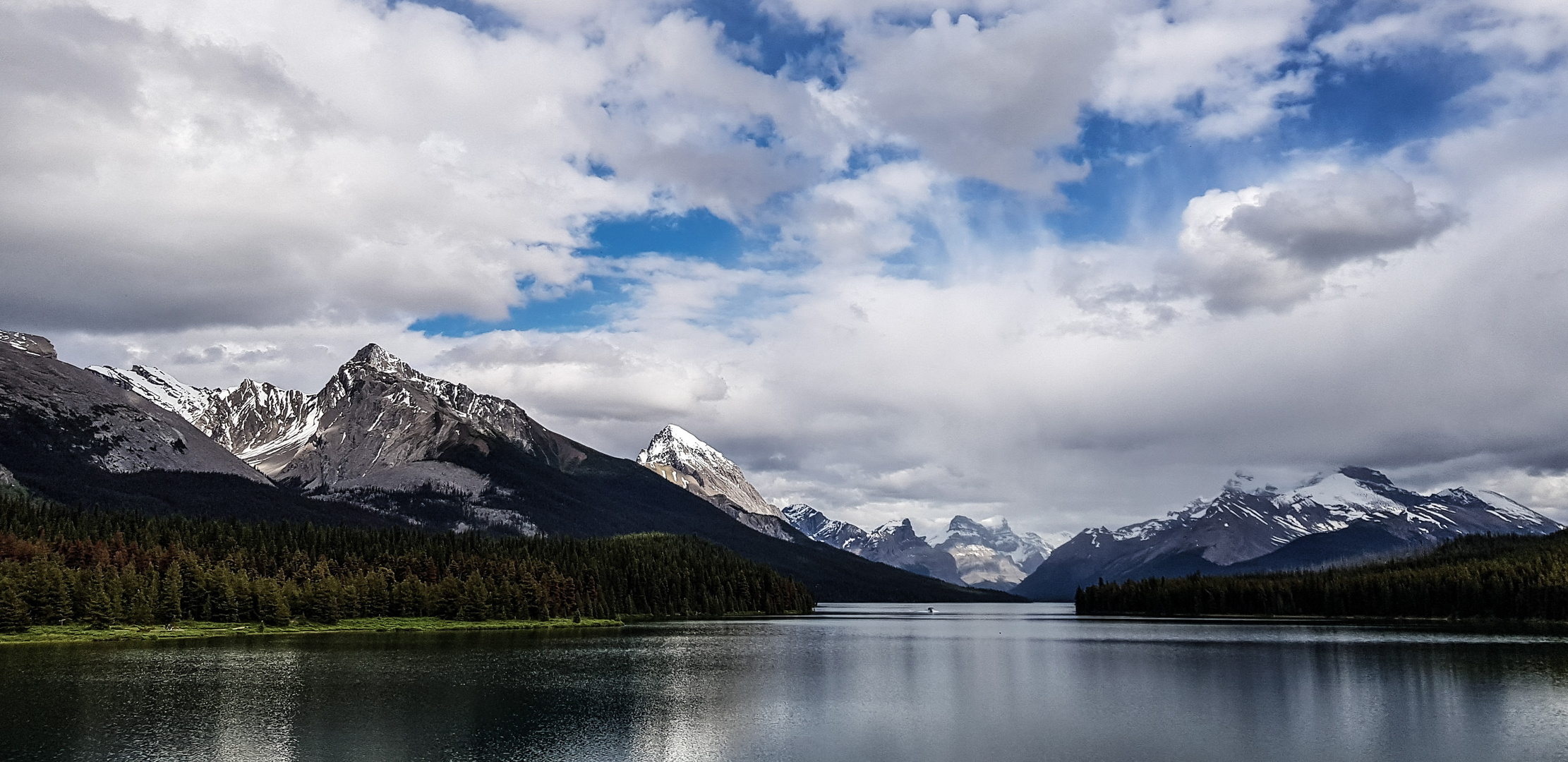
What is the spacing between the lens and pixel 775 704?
78312 mm

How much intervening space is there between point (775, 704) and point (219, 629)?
4793 inches

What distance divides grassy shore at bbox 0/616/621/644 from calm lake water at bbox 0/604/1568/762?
54.4 feet

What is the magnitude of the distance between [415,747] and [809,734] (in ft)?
75.6

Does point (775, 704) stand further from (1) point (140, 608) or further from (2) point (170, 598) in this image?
(2) point (170, 598)

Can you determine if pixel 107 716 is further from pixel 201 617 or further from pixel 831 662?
pixel 201 617

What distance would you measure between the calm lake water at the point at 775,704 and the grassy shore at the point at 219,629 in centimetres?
1657

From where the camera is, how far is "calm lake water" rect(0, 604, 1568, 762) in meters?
57.8

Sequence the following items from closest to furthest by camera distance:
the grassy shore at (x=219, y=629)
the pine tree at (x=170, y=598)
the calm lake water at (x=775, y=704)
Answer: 1. the calm lake water at (x=775, y=704)
2. the grassy shore at (x=219, y=629)
3. the pine tree at (x=170, y=598)

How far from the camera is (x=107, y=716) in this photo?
66438 millimetres

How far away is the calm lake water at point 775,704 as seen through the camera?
57750 millimetres

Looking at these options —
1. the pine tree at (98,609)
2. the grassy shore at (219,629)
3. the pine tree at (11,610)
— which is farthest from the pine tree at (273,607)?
the pine tree at (11,610)

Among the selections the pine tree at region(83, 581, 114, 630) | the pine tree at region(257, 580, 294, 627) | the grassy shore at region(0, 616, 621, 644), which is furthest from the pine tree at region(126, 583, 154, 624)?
the pine tree at region(257, 580, 294, 627)

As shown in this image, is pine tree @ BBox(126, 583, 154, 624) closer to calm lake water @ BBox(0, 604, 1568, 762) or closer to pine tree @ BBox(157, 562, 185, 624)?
pine tree @ BBox(157, 562, 185, 624)

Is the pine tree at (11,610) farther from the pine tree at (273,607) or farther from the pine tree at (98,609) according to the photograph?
the pine tree at (273,607)
